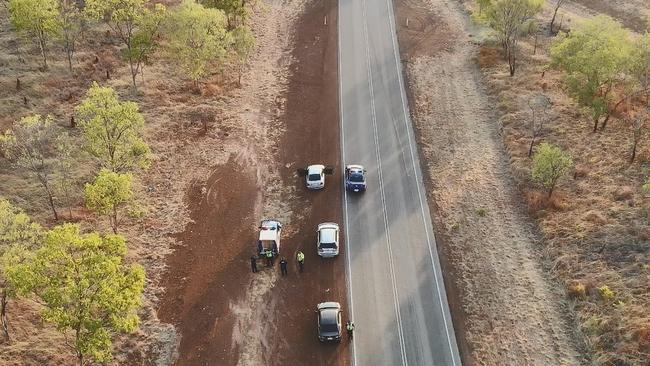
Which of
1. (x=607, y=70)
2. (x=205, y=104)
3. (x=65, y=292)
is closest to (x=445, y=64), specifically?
(x=607, y=70)

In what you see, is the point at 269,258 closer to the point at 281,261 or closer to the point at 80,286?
the point at 281,261

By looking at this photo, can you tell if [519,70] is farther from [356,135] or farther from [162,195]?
[162,195]

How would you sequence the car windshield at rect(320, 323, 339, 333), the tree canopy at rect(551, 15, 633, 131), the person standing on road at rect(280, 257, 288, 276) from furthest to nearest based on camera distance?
the tree canopy at rect(551, 15, 633, 131), the person standing on road at rect(280, 257, 288, 276), the car windshield at rect(320, 323, 339, 333)

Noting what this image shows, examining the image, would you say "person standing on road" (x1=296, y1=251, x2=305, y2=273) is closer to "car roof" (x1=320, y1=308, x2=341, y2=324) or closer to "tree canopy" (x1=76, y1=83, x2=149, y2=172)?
"car roof" (x1=320, y1=308, x2=341, y2=324)

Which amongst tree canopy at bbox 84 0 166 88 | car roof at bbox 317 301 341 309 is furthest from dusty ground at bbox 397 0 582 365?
tree canopy at bbox 84 0 166 88

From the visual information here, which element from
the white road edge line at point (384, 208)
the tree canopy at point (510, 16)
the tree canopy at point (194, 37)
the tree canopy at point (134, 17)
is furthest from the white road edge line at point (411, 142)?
the tree canopy at point (134, 17)
